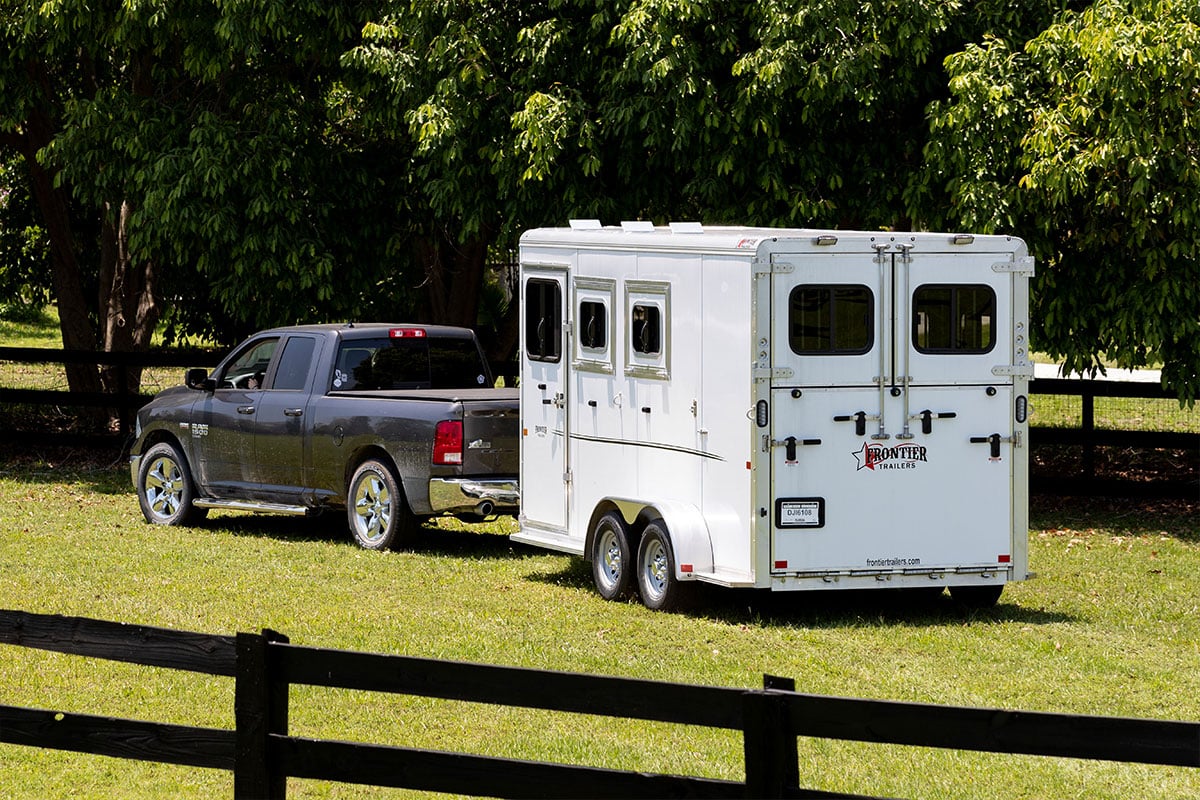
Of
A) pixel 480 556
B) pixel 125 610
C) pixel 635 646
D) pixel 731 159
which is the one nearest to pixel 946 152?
pixel 731 159

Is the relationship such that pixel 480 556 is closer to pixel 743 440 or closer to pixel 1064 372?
pixel 743 440

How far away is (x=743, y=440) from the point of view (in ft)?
39.2

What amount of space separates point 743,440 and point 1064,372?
7544 millimetres

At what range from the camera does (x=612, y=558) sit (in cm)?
1335

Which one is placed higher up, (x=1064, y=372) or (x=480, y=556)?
(x=1064, y=372)

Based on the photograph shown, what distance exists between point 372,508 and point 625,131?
16.5ft

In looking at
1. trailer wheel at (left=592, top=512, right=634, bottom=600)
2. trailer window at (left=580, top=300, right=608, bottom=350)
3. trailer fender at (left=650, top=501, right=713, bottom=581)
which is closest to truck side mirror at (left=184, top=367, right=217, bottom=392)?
trailer window at (left=580, top=300, right=608, bottom=350)

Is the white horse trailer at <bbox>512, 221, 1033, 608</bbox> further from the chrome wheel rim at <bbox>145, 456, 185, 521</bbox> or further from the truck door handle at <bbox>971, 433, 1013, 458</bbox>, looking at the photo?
the chrome wheel rim at <bbox>145, 456, 185, 521</bbox>

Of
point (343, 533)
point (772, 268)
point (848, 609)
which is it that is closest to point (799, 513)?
point (848, 609)

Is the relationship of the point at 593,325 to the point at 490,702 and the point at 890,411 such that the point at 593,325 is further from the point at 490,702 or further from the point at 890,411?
the point at 490,702

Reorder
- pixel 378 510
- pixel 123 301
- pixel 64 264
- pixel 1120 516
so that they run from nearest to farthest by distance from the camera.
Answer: pixel 378 510
pixel 1120 516
pixel 123 301
pixel 64 264

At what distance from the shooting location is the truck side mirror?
1661cm

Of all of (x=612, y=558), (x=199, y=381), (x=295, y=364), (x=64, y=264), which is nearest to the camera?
(x=612, y=558)

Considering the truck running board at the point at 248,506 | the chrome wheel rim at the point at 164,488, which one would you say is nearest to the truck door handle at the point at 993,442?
the truck running board at the point at 248,506
